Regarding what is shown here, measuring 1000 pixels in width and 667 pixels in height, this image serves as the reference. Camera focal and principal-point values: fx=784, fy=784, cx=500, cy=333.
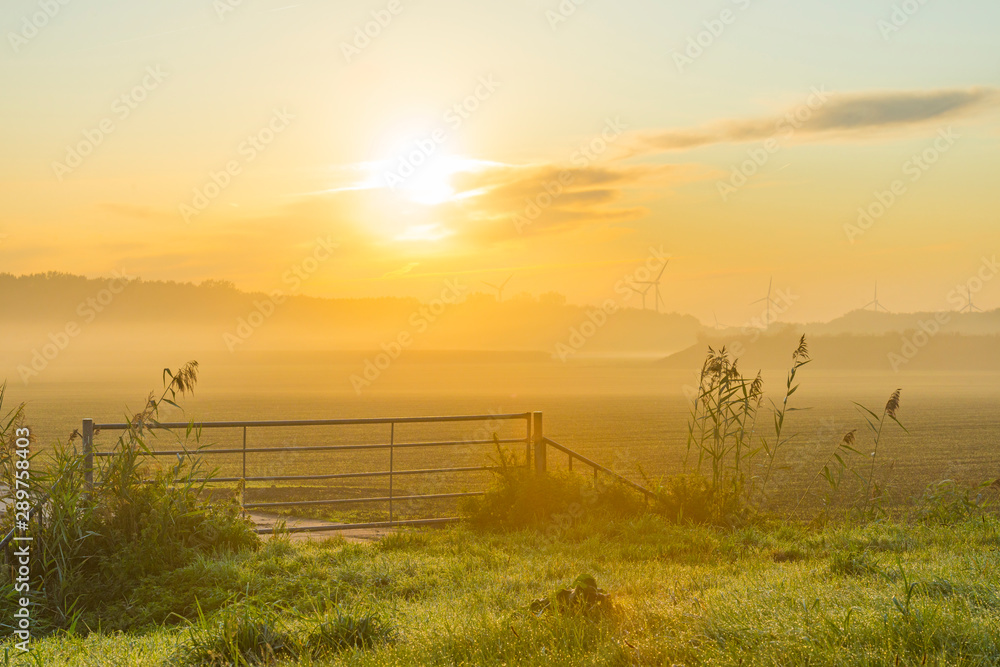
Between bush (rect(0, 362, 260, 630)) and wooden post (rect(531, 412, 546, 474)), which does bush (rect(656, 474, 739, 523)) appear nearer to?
wooden post (rect(531, 412, 546, 474))

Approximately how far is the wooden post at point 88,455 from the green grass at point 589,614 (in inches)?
67.2

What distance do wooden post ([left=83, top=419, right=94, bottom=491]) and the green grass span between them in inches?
67.2

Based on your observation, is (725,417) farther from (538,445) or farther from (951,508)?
(951,508)

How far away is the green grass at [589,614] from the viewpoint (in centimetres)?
490

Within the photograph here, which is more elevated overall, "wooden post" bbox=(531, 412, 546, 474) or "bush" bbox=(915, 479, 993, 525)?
"wooden post" bbox=(531, 412, 546, 474)

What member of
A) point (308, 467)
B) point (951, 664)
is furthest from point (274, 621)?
point (308, 467)

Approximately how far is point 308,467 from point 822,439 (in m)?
23.6

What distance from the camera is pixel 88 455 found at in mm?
9031

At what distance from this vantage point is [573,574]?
798 cm

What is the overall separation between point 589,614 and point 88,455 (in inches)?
251

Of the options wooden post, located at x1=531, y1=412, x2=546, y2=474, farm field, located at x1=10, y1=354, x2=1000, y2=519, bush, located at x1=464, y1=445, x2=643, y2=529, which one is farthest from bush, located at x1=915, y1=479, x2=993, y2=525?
wooden post, located at x1=531, y1=412, x2=546, y2=474

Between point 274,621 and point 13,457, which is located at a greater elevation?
point 13,457

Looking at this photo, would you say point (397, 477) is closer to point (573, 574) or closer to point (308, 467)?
point (308, 467)

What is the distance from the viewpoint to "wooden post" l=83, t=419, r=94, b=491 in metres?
8.80
